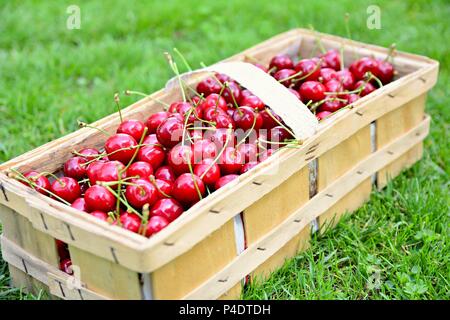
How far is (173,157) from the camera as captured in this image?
194cm

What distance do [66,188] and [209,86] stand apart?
727 millimetres

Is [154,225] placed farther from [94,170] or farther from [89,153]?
[89,153]

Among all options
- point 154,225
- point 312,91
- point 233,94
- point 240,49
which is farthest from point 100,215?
point 240,49

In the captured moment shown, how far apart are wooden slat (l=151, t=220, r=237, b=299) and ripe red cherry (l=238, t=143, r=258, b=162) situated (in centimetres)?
25

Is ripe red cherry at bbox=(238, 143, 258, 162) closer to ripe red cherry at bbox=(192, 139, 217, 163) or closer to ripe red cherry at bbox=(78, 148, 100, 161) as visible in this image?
ripe red cherry at bbox=(192, 139, 217, 163)

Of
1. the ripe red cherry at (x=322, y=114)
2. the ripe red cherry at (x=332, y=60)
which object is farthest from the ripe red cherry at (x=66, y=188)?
the ripe red cherry at (x=332, y=60)

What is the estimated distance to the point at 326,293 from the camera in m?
1.98

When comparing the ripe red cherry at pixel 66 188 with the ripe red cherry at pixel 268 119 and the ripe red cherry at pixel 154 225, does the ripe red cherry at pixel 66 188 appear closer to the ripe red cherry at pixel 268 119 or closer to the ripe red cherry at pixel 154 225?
the ripe red cherry at pixel 154 225

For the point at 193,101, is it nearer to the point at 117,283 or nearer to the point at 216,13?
the point at 117,283

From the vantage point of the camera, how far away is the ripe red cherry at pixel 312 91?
2303mm

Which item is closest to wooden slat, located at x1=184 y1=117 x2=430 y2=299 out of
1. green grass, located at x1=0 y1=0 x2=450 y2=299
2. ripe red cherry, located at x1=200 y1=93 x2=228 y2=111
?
green grass, located at x1=0 y1=0 x2=450 y2=299

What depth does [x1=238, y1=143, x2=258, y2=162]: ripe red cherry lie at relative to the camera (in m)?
1.99

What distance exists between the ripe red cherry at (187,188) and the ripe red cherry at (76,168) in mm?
339

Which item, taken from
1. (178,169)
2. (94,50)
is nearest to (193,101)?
(178,169)
